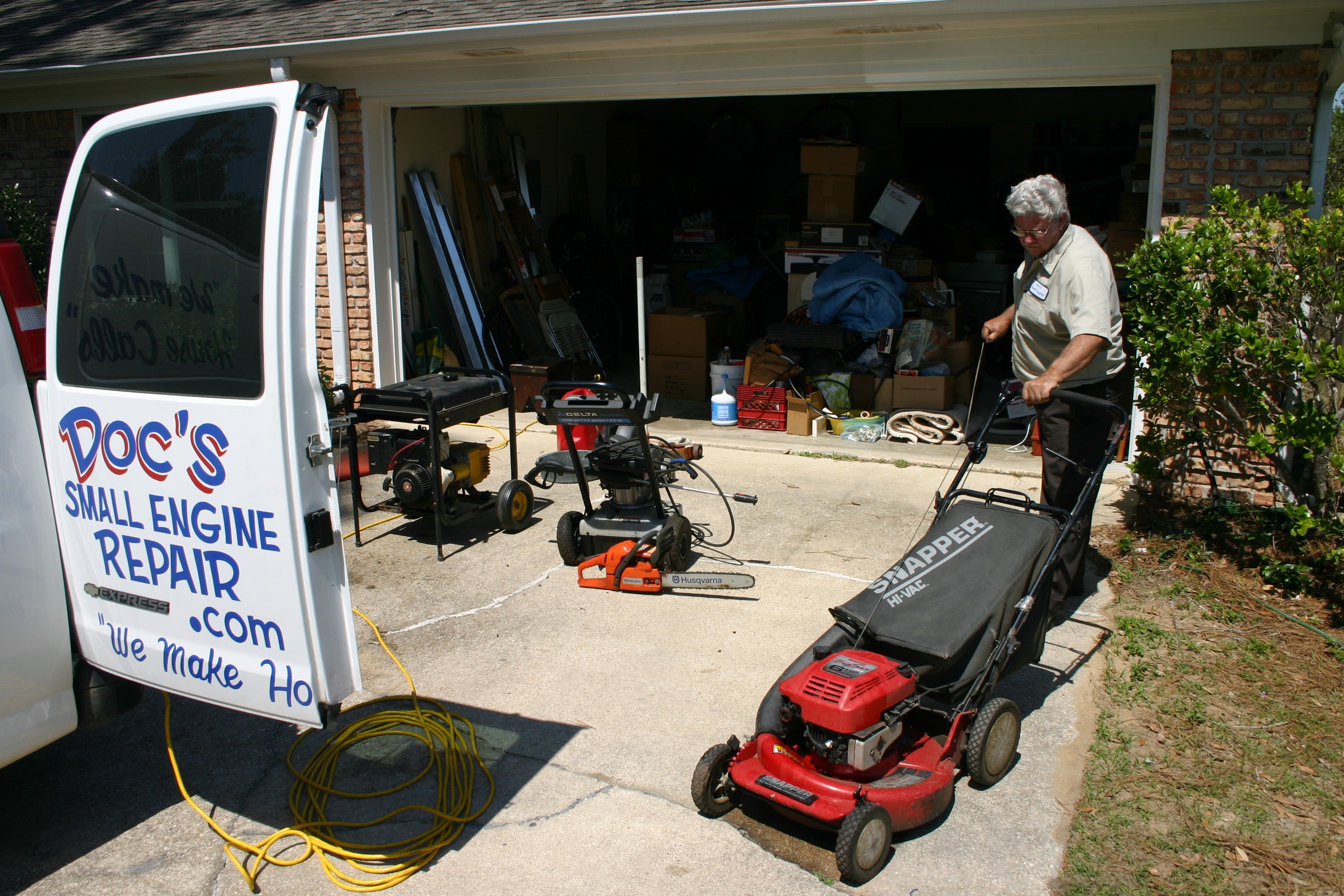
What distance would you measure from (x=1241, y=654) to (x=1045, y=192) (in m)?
2.10

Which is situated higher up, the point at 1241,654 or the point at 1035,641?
the point at 1035,641

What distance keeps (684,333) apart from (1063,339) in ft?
16.9

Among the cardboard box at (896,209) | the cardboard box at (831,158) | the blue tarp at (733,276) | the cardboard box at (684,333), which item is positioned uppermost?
the cardboard box at (831,158)

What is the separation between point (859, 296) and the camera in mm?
8273

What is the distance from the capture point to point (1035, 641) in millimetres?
3572

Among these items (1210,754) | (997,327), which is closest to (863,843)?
(1210,754)

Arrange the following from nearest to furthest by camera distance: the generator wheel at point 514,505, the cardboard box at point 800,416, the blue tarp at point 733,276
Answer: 1. the generator wheel at point 514,505
2. the cardboard box at point 800,416
3. the blue tarp at point 733,276

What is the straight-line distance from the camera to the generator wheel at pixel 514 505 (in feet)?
18.5

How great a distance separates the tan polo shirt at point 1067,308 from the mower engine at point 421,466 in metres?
2.94

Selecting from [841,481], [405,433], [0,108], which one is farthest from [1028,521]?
[0,108]

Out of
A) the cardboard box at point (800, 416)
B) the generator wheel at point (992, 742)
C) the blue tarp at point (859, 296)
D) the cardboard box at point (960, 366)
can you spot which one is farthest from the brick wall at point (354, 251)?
the generator wheel at point (992, 742)

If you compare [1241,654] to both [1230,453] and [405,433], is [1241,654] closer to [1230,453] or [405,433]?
[1230,453]

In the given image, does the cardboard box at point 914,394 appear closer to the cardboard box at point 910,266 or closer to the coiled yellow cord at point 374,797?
the cardboard box at point 910,266

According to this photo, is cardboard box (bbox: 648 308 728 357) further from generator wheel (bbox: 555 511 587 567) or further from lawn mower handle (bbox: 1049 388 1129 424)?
lawn mower handle (bbox: 1049 388 1129 424)
